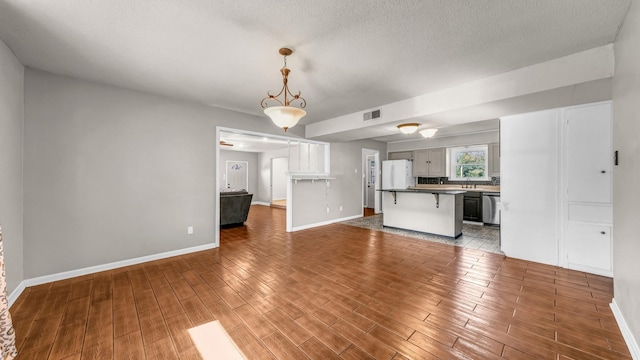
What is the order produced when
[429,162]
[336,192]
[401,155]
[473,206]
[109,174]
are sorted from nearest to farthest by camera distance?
[109,174], [473,206], [336,192], [429,162], [401,155]

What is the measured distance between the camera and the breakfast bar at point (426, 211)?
15.3ft

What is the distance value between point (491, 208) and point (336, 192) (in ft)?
12.7

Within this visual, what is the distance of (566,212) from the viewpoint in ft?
10.2

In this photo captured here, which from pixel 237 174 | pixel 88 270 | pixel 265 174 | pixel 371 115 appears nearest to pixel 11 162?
pixel 88 270

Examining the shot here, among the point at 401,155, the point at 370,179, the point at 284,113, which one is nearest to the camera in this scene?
the point at 284,113

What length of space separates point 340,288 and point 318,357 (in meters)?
1.04

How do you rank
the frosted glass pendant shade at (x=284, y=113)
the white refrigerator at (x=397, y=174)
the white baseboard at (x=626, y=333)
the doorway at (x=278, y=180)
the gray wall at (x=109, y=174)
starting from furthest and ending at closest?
1. the doorway at (x=278, y=180)
2. the white refrigerator at (x=397, y=174)
3. the gray wall at (x=109, y=174)
4. the frosted glass pendant shade at (x=284, y=113)
5. the white baseboard at (x=626, y=333)

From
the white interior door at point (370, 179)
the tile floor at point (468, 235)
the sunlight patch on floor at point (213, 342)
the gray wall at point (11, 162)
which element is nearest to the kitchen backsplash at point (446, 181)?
the tile floor at point (468, 235)

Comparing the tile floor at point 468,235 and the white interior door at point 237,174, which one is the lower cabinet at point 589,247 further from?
the white interior door at point 237,174

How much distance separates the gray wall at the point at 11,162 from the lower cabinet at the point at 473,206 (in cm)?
795

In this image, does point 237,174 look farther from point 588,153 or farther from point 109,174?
point 588,153

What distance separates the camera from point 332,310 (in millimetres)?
2182

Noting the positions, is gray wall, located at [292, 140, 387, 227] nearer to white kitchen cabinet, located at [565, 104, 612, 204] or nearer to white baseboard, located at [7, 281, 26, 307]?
white baseboard, located at [7, 281, 26, 307]

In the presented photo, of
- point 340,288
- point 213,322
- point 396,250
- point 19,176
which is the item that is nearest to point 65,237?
point 19,176
